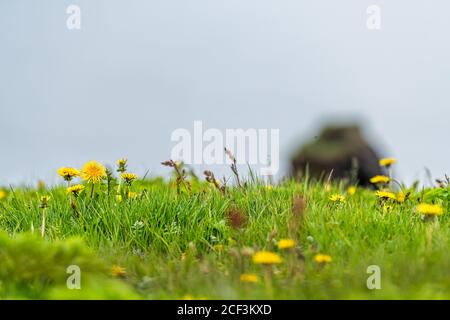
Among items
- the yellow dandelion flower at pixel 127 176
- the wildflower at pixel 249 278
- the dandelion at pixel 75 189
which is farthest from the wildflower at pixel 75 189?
the wildflower at pixel 249 278

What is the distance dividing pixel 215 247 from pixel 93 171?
1754 millimetres

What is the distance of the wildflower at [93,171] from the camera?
6562 millimetres

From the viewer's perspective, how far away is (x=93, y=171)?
6.57m

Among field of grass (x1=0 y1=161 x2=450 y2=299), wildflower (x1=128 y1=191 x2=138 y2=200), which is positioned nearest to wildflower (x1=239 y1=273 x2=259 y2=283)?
field of grass (x1=0 y1=161 x2=450 y2=299)

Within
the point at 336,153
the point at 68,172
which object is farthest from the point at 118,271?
the point at 336,153

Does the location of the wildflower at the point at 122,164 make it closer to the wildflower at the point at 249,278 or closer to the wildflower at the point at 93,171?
the wildflower at the point at 93,171

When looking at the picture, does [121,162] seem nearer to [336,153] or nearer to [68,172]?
[68,172]

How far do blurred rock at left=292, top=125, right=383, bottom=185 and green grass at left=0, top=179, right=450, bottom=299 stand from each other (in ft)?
27.4

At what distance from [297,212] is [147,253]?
1.32 m

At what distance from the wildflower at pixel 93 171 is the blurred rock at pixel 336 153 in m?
9.05

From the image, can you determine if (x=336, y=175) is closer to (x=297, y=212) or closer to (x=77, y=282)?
(x=297, y=212)

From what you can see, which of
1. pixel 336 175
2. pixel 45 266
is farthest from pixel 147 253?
pixel 336 175

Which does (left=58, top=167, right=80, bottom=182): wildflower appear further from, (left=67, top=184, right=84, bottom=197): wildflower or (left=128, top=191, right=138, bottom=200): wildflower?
(left=128, top=191, right=138, bottom=200): wildflower

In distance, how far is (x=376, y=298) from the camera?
4.15 m
